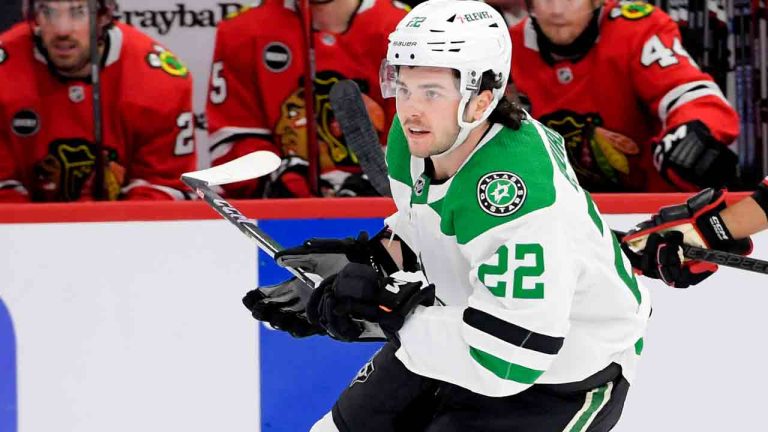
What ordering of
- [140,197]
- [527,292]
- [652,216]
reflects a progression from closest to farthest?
[527,292] < [652,216] < [140,197]

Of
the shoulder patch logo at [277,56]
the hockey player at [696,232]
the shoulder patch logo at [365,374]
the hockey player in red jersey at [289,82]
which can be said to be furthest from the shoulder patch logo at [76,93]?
the hockey player at [696,232]

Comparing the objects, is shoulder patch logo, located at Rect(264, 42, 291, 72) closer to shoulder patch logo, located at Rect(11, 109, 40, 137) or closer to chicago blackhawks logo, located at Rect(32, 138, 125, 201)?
chicago blackhawks logo, located at Rect(32, 138, 125, 201)

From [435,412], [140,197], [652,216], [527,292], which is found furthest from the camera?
[140,197]

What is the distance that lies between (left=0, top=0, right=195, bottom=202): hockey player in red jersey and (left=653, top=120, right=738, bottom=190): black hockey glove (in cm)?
118

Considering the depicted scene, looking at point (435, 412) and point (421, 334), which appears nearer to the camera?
point (421, 334)

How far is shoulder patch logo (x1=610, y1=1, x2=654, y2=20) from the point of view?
133 inches

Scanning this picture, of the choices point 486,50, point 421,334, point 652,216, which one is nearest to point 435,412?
point 421,334

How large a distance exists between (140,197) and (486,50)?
55.6 inches

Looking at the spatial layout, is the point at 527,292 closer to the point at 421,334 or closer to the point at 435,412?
the point at 421,334

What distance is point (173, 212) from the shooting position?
3.04 metres

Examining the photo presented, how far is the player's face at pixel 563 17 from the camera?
11.1 ft

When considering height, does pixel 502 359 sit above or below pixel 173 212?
above

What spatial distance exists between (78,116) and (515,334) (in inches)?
65.8

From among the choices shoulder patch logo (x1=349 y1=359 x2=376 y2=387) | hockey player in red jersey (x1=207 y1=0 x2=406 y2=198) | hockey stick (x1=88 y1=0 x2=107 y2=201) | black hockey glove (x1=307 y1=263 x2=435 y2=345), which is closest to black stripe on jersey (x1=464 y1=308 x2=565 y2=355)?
black hockey glove (x1=307 y1=263 x2=435 y2=345)
